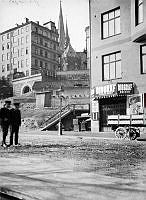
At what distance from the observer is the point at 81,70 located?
50.6 meters

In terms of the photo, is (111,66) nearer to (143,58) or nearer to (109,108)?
(143,58)

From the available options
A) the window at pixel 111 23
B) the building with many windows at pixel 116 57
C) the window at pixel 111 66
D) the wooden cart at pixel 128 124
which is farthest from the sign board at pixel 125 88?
the wooden cart at pixel 128 124

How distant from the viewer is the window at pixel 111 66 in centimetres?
2083

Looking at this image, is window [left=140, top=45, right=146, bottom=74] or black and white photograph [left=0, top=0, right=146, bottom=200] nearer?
black and white photograph [left=0, top=0, right=146, bottom=200]

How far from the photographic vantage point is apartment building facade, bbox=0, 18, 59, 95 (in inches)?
2237

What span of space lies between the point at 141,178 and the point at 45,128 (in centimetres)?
2192

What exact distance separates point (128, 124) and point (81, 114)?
521 inches

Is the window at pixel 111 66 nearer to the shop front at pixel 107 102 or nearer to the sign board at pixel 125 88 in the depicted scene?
the shop front at pixel 107 102

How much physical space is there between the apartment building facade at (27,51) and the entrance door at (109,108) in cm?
3506

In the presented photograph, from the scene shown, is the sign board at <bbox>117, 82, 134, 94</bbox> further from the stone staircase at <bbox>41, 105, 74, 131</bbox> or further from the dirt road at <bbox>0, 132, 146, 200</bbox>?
the dirt road at <bbox>0, 132, 146, 200</bbox>

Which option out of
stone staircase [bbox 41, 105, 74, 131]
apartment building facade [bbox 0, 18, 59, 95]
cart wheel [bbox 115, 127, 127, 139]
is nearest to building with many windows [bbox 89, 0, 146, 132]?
cart wheel [bbox 115, 127, 127, 139]

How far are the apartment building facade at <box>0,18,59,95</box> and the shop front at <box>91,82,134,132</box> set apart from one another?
1372 inches

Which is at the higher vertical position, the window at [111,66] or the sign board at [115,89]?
the window at [111,66]

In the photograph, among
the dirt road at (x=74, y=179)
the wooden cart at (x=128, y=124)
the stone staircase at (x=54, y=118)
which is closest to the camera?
the dirt road at (x=74, y=179)
